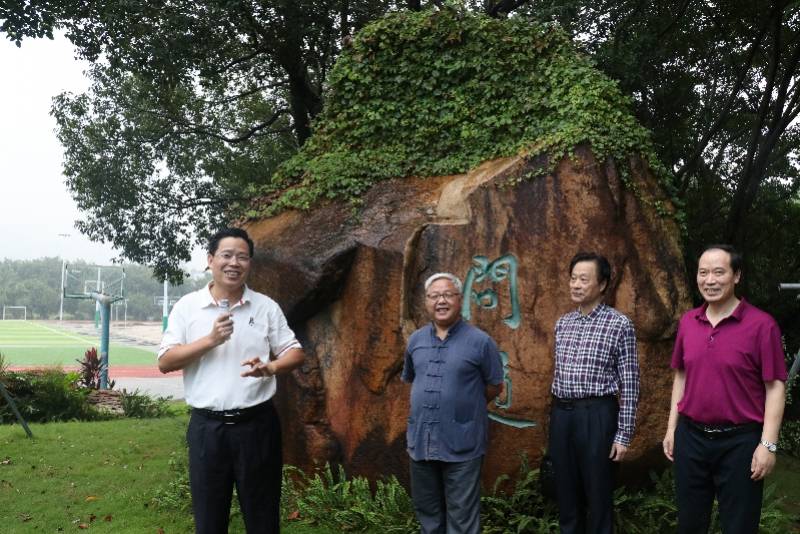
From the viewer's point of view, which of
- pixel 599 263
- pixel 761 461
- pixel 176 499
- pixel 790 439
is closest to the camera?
pixel 761 461

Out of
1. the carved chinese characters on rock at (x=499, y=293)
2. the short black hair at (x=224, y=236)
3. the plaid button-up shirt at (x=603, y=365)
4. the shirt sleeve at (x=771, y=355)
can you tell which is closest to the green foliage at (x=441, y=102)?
the carved chinese characters on rock at (x=499, y=293)

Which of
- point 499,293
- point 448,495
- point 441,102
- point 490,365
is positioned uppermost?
point 441,102

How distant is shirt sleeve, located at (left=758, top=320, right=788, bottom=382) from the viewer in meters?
2.77

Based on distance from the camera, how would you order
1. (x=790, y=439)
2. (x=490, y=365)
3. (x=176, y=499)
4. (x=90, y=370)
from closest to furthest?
(x=490, y=365), (x=176, y=499), (x=790, y=439), (x=90, y=370)

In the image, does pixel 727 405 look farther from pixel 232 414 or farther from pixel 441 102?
pixel 441 102

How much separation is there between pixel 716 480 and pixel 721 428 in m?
0.22

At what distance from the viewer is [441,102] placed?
553cm

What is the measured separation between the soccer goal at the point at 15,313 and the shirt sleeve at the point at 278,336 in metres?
43.3

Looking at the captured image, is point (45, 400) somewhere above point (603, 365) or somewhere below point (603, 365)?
below

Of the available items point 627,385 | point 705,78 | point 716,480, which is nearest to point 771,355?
point 716,480

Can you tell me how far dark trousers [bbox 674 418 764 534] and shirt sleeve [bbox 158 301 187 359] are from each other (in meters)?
2.10

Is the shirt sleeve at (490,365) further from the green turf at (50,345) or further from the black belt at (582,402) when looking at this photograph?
the green turf at (50,345)

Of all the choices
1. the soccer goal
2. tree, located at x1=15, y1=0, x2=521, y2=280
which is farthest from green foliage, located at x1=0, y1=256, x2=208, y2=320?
tree, located at x1=15, y1=0, x2=521, y2=280

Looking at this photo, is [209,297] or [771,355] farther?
[209,297]
